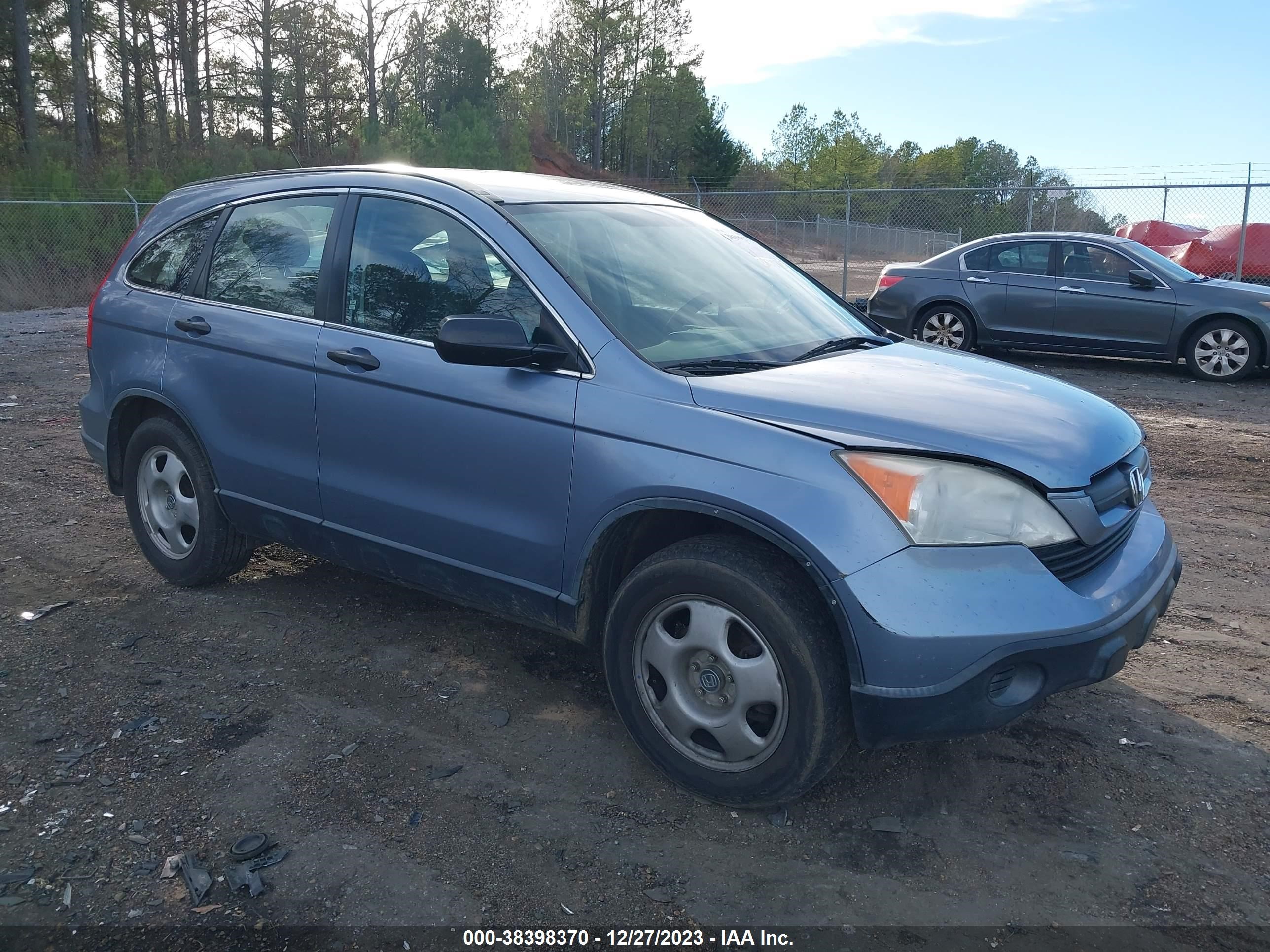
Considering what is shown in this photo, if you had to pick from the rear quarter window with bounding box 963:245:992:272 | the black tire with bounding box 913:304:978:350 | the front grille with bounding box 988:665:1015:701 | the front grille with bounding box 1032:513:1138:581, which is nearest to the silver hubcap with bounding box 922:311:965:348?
the black tire with bounding box 913:304:978:350

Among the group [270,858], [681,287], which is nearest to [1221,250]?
[681,287]

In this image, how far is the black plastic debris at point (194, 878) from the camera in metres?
2.67

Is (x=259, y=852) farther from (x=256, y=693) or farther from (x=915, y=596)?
(x=915, y=596)

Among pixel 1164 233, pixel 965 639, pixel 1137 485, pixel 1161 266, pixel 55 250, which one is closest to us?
pixel 965 639

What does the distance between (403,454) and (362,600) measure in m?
1.32

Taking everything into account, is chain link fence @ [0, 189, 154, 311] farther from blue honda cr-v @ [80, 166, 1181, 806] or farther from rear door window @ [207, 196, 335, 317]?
blue honda cr-v @ [80, 166, 1181, 806]

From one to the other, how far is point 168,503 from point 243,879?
2520 millimetres

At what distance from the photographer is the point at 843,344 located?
3.84m

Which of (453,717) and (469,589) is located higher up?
(469,589)

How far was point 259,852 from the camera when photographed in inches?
112

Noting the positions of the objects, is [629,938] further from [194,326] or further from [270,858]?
[194,326]

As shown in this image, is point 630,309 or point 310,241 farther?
point 310,241

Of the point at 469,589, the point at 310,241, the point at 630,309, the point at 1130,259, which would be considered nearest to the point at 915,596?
the point at 630,309

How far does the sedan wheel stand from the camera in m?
12.6
